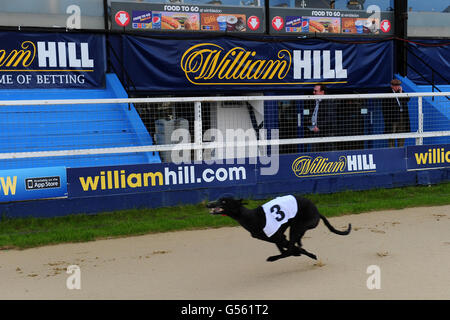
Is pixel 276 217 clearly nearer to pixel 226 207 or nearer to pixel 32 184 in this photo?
pixel 226 207

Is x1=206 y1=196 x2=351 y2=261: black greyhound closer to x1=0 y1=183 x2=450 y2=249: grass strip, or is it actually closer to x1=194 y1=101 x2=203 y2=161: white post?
x1=0 y1=183 x2=450 y2=249: grass strip

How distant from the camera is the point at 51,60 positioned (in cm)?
1299

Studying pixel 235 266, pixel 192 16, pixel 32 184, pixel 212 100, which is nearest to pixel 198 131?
pixel 212 100

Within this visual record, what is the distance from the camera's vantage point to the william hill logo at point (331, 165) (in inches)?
442

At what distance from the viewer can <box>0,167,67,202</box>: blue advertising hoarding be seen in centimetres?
898

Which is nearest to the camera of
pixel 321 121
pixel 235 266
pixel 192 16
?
pixel 235 266

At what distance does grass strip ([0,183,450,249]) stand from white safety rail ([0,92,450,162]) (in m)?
1.12

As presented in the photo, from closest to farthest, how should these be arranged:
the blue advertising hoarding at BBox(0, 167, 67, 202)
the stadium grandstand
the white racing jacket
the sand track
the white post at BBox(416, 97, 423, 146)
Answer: the sand track, the white racing jacket, the blue advertising hoarding at BBox(0, 167, 67, 202), the stadium grandstand, the white post at BBox(416, 97, 423, 146)

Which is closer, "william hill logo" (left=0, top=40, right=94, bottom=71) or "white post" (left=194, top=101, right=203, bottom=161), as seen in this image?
"white post" (left=194, top=101, right=203, bottom=161)

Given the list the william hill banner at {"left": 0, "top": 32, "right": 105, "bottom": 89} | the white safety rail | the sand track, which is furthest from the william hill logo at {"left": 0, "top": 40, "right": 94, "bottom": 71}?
the sand track

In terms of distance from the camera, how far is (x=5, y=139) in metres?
9.43

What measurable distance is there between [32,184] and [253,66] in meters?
7.82

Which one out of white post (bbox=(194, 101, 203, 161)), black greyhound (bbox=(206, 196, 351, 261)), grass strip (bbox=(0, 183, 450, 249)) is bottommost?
grass strip (bbox=(0, 183, 450, 249))

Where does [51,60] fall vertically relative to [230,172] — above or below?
above
